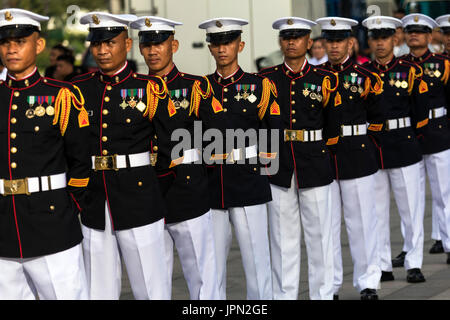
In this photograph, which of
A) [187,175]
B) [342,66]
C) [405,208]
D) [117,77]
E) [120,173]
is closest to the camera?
[120,173]

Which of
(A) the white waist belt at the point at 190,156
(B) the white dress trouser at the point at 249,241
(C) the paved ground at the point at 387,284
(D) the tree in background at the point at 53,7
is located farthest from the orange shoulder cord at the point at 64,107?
(D) the tree in background at the point at 53,7

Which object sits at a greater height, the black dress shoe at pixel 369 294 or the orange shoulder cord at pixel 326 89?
the orange shoulder cord at pixel 326 89

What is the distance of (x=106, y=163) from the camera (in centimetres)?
711

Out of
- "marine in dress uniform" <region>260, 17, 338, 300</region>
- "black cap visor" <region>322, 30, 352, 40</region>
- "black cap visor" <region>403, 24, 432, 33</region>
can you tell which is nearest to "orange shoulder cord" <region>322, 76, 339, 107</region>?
"marine in dress uniform" <region>260, 17, 338, 300</region>

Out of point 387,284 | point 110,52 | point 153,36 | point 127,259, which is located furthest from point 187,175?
point 387,284

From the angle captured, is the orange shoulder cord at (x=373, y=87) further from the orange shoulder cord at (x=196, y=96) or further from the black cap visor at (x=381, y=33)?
the orange shoulder cord at (x=196, y=96)

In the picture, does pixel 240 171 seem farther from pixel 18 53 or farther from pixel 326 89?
pixel 18 53

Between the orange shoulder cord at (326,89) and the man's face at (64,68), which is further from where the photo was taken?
the man's face at (64,68)

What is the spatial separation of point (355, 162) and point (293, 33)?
1385mm

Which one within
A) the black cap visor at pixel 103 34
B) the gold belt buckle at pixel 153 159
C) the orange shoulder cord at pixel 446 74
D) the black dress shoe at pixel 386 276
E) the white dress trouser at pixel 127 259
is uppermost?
the black cap visor at pixel 103 34

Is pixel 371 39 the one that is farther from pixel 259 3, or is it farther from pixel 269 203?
pixel 259 3

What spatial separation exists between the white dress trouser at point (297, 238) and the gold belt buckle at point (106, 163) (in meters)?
1.92

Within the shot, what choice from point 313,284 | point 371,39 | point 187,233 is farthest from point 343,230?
point 187,233

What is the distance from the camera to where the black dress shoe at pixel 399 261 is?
1103 cm
